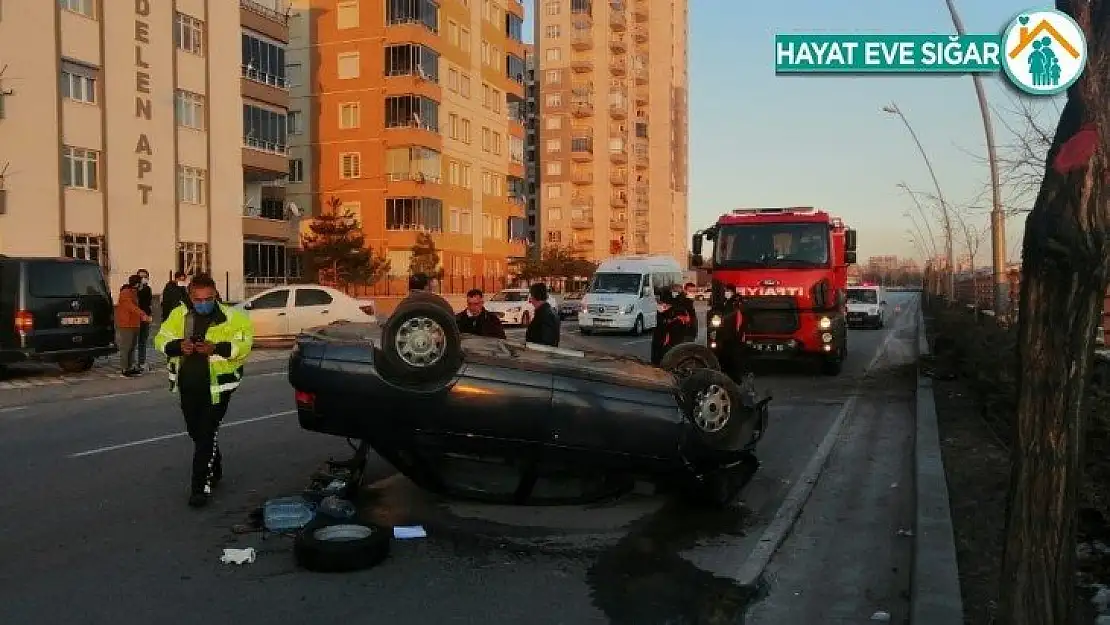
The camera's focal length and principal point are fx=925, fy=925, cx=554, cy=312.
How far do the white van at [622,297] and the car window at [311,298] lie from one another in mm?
9519

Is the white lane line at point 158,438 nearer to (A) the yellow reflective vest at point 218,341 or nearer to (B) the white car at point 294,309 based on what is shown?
(A) the yellow reflective vest at point 218,341

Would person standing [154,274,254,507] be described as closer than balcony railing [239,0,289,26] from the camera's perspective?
Yes

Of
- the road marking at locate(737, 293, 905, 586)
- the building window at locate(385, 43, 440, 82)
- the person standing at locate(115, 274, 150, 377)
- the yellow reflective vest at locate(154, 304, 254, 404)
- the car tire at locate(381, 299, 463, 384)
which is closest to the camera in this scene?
the road marking at locate(737, 293, 905, 586)

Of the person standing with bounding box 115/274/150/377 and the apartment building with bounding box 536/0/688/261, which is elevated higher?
the apartment building with bounding box 536/0/688/261

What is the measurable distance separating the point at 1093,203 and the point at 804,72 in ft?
9.55

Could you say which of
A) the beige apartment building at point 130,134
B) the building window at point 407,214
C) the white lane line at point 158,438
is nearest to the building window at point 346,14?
the building window at point 407,214

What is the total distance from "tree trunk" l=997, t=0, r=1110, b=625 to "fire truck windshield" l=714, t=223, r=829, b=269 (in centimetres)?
1257

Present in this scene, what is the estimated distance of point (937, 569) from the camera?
502 centimetres

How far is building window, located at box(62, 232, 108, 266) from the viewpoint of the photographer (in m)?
32.4

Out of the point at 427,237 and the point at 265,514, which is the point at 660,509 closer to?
the point at 265,514

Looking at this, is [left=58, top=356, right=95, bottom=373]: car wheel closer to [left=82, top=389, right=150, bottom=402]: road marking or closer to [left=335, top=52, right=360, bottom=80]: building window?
[left=82, top=389, right=150, bottom=402]: road marking

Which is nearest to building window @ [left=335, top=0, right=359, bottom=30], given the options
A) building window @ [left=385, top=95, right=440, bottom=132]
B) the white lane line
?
building window @ [left=385, top=95, right=440, bottom=132]

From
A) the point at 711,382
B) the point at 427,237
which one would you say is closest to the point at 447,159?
the point at 427,237

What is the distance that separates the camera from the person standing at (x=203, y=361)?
7016mm
